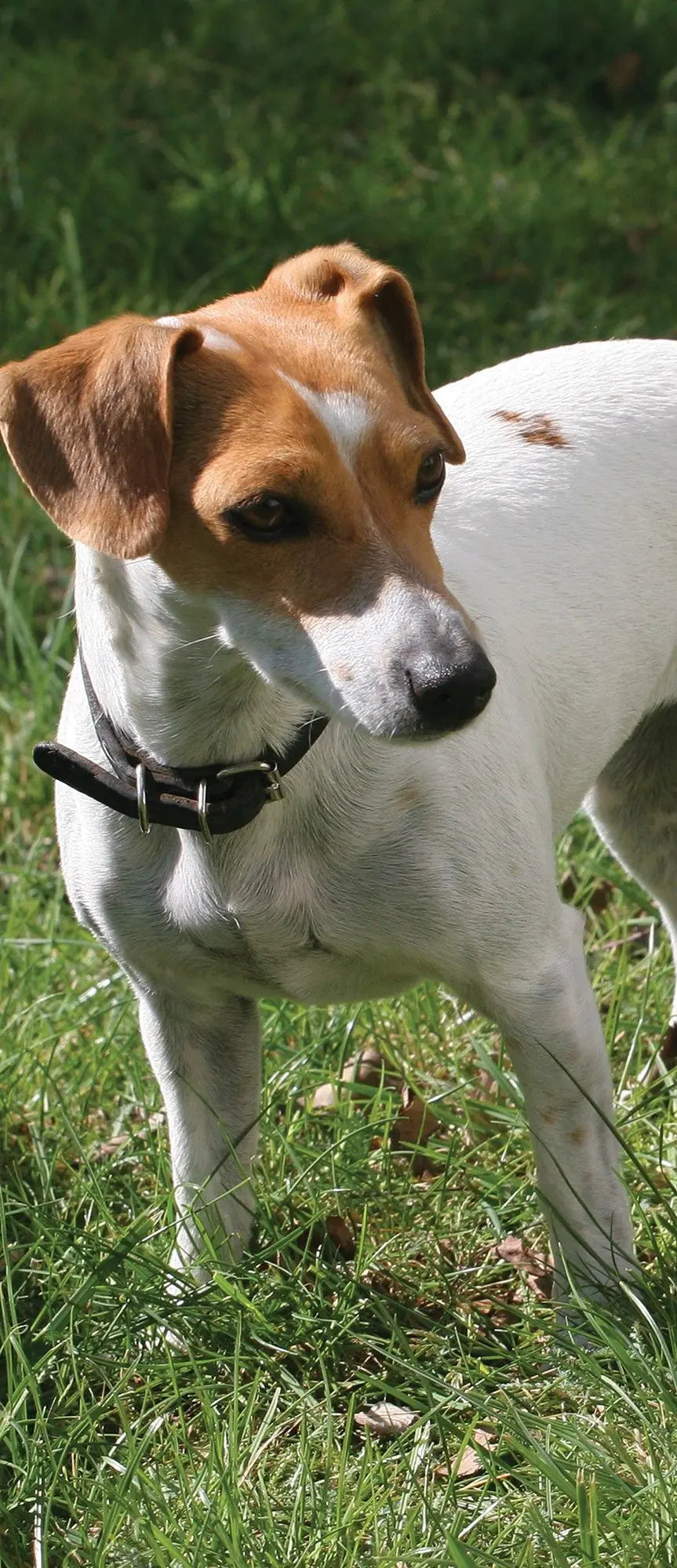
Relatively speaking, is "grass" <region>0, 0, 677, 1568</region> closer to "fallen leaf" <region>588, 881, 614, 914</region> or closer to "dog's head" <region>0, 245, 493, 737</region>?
"fallen leaf" <region>588, 881, 614, 914</region>

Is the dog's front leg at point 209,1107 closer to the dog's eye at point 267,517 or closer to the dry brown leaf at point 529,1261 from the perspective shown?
the dry brown leaf at point 529,1261

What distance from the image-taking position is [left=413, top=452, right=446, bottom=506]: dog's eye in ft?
8.11

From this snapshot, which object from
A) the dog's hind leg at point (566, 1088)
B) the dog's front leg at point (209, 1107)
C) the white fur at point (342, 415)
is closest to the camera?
the white fur at point (342, 415)

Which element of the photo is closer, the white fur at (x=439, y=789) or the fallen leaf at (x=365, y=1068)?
the white fur at (x=439, y=789)

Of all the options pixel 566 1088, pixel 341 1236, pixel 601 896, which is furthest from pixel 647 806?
pixel 341 1236

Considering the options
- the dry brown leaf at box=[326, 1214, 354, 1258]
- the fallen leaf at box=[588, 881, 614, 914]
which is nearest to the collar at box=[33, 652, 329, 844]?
the dry brown leaf at box=[326, 1214, 354, 1258]

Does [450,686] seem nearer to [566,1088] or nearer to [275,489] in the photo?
[275,489]

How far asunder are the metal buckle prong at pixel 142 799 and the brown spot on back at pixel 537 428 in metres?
0.98

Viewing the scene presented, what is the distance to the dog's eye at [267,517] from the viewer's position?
2342mm

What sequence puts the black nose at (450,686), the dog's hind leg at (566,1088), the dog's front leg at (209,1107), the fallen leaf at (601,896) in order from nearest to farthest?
the black nose at (450,686)
the dog's hind leg at (566,1088)
the dog's front leg at (209,1107)
the fallen leaf at (601,896)

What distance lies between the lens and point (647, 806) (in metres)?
3.71

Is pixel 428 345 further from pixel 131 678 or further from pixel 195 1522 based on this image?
pixel 195 1522

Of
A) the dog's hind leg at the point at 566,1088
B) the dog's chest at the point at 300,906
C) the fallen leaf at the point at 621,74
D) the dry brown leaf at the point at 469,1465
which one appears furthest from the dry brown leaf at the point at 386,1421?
the fallen leaf at the point at 621,74

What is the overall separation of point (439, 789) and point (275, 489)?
609 mm
